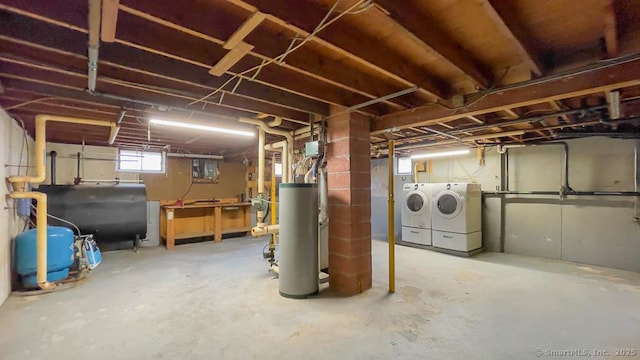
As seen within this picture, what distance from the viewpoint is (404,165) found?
7172 mm

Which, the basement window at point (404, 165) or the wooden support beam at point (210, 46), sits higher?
the wooden support beam at point (210, 46)

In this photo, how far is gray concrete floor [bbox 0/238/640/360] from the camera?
85.3 inches

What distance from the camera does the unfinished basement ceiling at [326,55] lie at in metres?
1.63

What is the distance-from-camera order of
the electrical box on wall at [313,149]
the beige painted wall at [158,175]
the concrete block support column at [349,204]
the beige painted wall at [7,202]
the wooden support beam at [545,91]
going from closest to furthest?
the wooden support beam at [545,91], the beige painted wall at [7,202], the concrete block support column at [349,204], the electrical box on wall at [313,149], the beige painted wall at [158,175]

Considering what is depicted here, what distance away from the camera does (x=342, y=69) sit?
2506 mm

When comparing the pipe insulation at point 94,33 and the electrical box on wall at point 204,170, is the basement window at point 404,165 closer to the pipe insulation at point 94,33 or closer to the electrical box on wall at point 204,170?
the electrical box on wall at point 204,170

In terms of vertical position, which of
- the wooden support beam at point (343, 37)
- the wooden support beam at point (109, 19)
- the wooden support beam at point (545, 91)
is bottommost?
the wooden support beam at point (545, 91)

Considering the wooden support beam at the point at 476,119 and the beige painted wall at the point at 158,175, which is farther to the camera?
the beige painted wall at the point at 158,175

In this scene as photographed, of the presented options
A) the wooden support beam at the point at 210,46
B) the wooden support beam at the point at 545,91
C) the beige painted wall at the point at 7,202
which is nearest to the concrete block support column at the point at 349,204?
the wooden support beam at the point at 545,91

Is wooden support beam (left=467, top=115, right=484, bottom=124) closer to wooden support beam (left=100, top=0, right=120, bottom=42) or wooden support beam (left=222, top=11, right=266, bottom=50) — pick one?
wooden support beam (left=222, top=11, right=266, bottom=50)

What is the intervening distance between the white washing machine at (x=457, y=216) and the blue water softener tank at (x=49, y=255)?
576 cm

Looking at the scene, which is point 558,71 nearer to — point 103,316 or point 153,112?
point 153,112

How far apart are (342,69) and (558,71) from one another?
1.69 m

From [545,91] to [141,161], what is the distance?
6.95m
